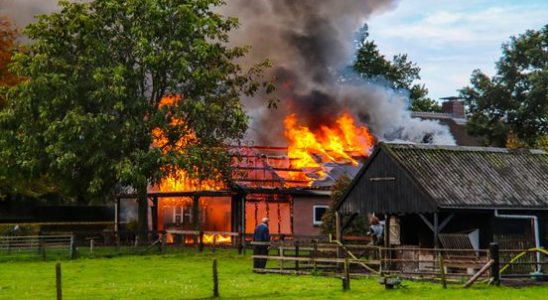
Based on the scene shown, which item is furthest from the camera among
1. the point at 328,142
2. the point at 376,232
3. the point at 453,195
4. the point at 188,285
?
the point at 328,142

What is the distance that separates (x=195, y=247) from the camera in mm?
43469

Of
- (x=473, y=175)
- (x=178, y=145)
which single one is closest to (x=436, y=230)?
(x=473, y=175)

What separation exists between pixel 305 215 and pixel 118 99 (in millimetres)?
12915

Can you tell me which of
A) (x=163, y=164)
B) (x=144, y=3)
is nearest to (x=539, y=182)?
(x=163, y=164)

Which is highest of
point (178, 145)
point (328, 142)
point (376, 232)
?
point (328, 142)

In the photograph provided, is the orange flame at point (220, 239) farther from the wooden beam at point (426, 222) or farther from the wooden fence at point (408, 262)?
the wooden beam at point (426, 222)

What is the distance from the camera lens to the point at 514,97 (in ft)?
173

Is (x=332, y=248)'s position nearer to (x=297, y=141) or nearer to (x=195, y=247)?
(x=195, y=247)

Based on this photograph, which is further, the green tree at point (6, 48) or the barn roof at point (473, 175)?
the green tree at point (6, 48)

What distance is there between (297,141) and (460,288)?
28.7m

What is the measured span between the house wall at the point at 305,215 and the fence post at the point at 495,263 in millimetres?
23175

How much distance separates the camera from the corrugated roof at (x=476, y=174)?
2906 centimetres

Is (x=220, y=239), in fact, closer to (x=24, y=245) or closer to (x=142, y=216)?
(x=142, y=216)

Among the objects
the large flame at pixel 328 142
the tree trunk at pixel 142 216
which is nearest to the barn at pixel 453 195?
the tree trunk at pixel 142 216
